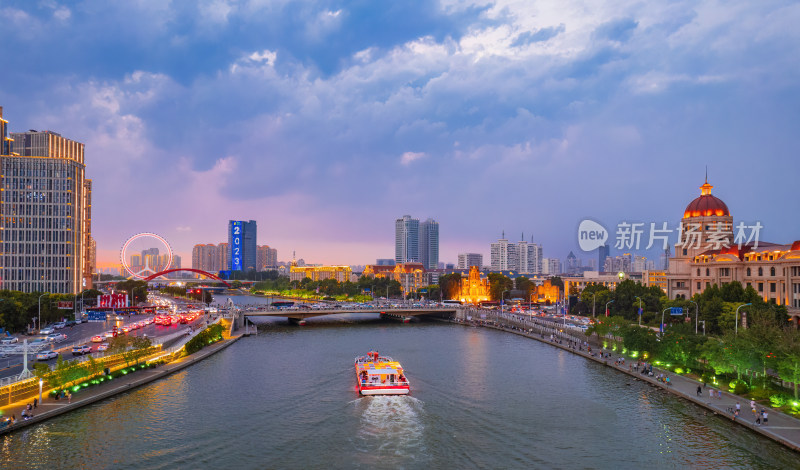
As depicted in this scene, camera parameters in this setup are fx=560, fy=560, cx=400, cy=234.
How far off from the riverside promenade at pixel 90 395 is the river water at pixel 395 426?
72 cm

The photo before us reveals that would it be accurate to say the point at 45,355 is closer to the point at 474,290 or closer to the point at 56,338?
the point at 56,338

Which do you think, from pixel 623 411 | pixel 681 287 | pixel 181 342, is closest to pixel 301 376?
pixel 181 342

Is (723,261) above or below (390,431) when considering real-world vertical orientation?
above

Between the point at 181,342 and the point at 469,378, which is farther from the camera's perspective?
the point at 181,342

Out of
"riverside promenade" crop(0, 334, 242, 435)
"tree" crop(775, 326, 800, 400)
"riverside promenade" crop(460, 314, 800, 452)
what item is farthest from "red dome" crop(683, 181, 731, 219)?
"riverside promenade" crop(0, 334, 242, 435)

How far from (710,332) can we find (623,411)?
143ft

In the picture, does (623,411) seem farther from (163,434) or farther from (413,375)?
(163,434)

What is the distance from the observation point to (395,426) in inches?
1649

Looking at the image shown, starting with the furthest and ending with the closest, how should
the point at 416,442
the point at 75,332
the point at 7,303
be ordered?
the point at 75,332
the point at 7,303
the point at 416,442

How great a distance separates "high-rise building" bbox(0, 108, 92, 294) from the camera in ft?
395

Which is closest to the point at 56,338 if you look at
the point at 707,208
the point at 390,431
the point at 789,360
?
the point at 390,431

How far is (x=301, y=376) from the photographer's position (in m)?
59.5

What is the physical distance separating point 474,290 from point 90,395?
481 ft

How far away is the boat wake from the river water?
14cm
